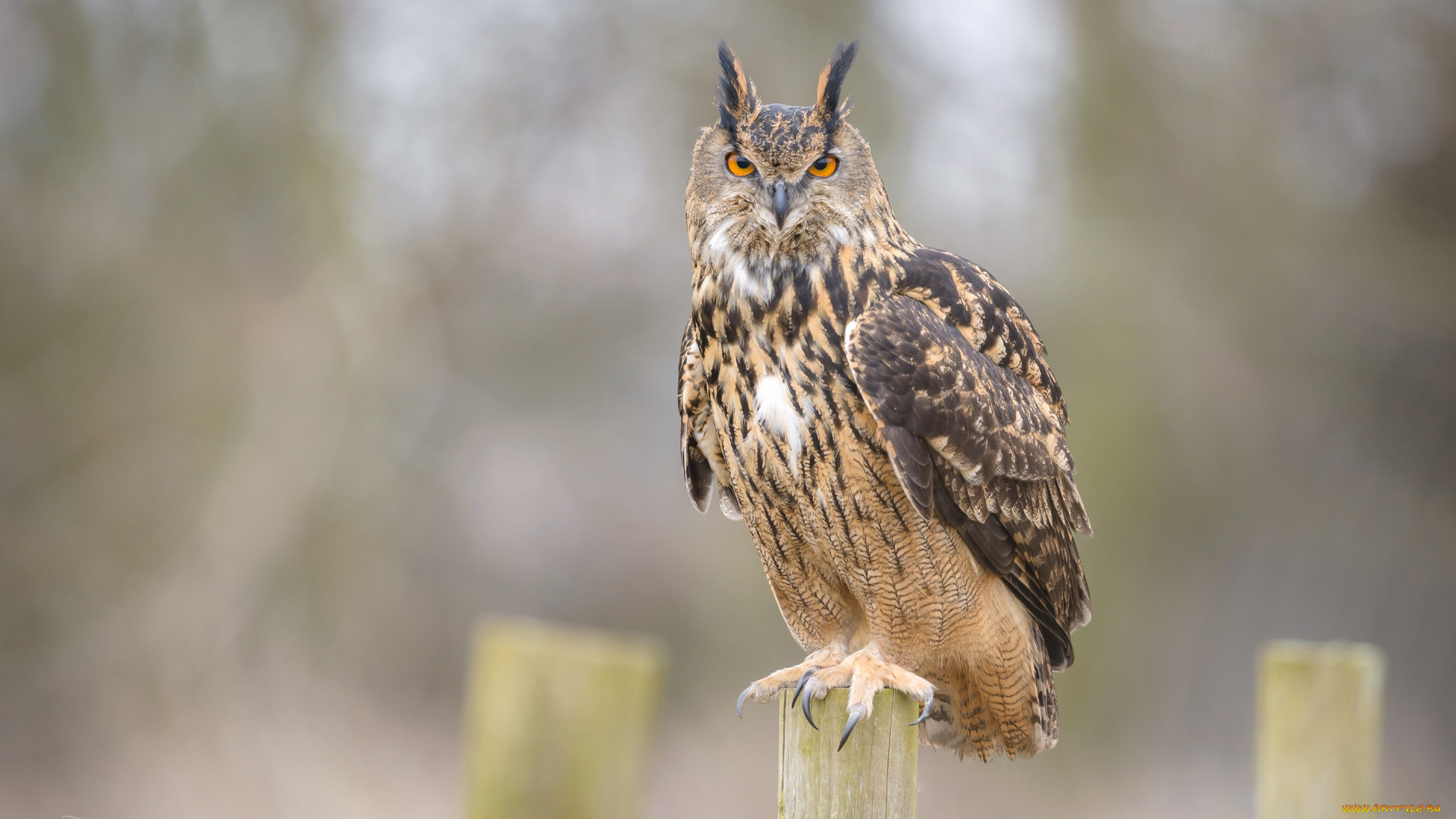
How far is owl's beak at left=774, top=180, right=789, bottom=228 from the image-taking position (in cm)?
213

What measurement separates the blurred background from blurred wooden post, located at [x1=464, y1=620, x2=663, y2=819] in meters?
3.91

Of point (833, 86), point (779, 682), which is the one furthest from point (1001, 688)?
point (833, 86)

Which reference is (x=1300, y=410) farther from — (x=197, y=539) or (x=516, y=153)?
(x=197, y=539)

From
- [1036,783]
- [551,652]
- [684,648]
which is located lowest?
[1036,783]

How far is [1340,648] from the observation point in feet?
8.96

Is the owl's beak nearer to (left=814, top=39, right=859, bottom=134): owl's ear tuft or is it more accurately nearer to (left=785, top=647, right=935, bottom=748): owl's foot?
(left=814, top=39, right=859, bottom=134): owl's ear tuft

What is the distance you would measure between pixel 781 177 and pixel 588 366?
4.76m

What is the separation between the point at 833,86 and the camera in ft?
7.44

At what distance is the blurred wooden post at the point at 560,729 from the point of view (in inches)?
75.2

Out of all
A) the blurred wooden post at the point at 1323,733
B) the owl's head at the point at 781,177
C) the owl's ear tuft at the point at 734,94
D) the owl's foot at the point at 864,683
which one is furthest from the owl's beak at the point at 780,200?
the blurred wooden post at the point at 1323,733

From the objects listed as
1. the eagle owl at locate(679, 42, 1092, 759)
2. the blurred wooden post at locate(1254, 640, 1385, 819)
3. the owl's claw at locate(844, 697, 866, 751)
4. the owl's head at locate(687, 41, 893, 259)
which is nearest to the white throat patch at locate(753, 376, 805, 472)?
the eagle owl at locate(679, 42, 1092, 759)

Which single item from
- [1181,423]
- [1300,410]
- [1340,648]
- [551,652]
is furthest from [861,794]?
[1300,410]

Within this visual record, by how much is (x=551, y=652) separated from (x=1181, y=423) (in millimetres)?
5734

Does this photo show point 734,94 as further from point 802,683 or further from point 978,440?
point 802,683
